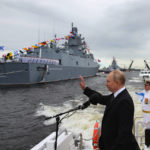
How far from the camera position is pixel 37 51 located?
3234cm

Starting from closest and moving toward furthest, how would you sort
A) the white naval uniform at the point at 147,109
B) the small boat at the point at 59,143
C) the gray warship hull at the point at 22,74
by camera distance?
the small boat at the point at 59,143 → the white naval uniform at the point at 147,109 → the gray warship hull at the point at 22,74

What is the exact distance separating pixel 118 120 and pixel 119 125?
53mm

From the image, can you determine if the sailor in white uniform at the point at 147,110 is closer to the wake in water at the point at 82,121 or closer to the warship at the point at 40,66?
the wake in water at the point at 82,121

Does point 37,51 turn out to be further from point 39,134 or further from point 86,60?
point 39,134

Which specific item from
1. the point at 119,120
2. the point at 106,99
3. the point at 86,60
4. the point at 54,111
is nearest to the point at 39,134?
the point at 54,111

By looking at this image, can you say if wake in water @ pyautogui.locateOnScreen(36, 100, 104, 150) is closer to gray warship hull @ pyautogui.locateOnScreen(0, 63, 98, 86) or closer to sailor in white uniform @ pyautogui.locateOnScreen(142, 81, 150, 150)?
sailor in white uniform @ pyautogui.locateOnScreen(142, 81, 150, 150)

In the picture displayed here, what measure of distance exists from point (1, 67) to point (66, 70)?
516 inches

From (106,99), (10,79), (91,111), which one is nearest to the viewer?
(106,99)

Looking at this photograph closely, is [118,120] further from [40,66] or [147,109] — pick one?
[40,66]

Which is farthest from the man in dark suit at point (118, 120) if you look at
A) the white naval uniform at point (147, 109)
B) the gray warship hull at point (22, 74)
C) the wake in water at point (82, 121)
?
the gray warship hull at point (22, 74)

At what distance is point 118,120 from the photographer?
5.38 ft

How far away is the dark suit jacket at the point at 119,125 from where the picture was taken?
158 cm

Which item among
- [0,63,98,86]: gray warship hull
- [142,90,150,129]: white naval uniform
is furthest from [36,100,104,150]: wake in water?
[0,63,98,86]: gray warship hull

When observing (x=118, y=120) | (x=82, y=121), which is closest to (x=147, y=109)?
(x=118, y=120)
